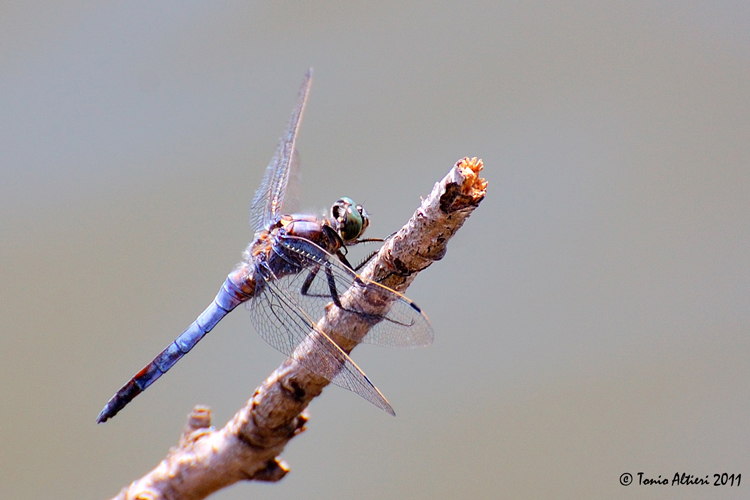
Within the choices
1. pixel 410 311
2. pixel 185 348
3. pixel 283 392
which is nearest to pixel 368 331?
pixel 410 311

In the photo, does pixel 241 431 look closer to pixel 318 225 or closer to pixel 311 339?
pixel 311 339

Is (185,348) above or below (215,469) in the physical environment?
above

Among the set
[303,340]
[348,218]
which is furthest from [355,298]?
[348,218]

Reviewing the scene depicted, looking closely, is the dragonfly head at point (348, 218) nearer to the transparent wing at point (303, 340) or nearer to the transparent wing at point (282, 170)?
the transparent wing at point (303, 340)

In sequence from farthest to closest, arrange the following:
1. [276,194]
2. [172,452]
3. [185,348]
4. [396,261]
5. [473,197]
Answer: [276,194] < [185,348] < [172,452] < [396,261] < [473,197]

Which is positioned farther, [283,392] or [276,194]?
[276,194]

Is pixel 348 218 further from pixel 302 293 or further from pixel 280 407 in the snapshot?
pixel 280 407
